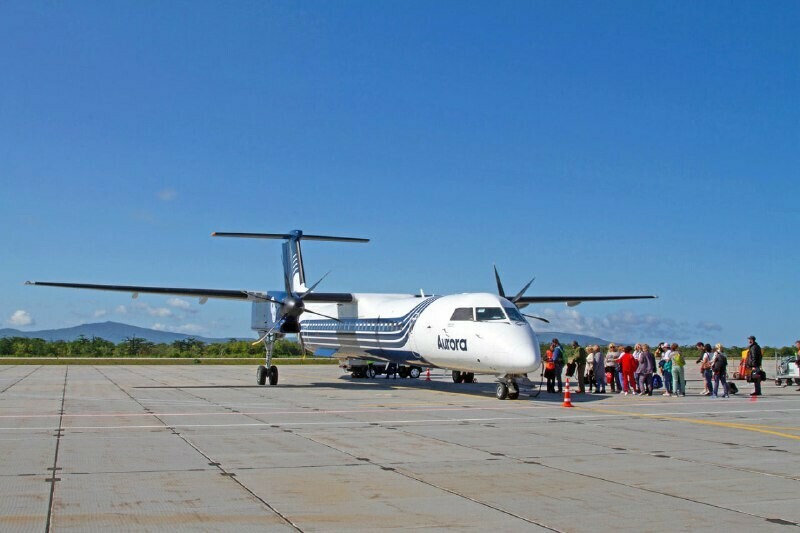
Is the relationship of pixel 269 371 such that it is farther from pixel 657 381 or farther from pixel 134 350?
pixel 134 350

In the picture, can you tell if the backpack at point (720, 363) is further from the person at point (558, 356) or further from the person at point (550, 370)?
the person at point (550, 370)

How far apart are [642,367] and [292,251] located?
1446 cm

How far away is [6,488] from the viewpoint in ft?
24.8

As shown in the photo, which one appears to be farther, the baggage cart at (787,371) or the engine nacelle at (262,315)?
the engine nacelle at (262,315)

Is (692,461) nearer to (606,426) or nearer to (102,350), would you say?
(606,426)

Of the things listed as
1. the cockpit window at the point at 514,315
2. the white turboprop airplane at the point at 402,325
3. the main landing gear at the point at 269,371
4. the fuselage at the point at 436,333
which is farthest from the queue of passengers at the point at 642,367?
the main landing gear at the point at 269,371

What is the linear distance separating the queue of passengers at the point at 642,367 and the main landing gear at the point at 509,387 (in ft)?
9.67

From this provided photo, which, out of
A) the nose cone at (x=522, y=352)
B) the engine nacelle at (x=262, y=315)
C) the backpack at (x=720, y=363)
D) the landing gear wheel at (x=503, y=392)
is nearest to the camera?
the nose cone at (x=522, y=352)

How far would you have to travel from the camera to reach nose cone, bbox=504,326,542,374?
18.0 m

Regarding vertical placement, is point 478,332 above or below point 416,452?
above

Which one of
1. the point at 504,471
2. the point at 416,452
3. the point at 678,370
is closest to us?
the point at 504,471

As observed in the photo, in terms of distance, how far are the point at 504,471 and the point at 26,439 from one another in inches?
283

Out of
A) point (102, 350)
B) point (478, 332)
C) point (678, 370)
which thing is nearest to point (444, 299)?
point (478, 332)

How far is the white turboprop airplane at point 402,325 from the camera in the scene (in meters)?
19.0
